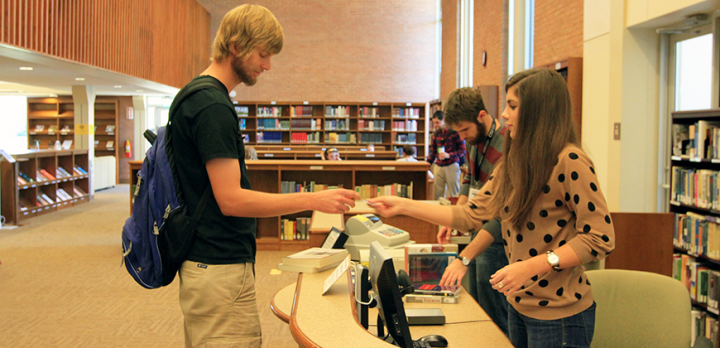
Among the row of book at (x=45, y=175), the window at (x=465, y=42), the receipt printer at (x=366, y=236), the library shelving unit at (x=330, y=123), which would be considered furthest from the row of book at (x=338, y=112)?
the receipt printer at (x=366, y=236)

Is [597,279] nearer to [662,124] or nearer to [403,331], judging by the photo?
[403,331]

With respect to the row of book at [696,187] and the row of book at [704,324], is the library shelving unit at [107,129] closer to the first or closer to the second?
the row of book at [696,187]

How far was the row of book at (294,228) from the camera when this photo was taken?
23.3ft

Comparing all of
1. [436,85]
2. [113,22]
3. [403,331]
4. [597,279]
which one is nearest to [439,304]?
[597,279]

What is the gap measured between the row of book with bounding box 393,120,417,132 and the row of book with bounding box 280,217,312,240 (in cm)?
886

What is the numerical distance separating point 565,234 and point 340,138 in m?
14.0

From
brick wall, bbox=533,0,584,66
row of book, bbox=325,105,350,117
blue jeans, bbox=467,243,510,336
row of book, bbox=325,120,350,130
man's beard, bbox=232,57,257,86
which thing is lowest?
blue jeans, bbox=467,243,510,336

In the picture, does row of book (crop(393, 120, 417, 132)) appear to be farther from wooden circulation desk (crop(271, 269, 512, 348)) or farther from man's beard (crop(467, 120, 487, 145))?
wooden circulation desk (crop(271, 269, 512, 348))

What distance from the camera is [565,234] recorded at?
1.56m

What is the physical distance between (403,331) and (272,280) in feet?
14.5

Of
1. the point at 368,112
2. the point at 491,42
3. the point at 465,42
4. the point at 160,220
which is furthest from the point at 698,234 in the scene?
the point at 368,112

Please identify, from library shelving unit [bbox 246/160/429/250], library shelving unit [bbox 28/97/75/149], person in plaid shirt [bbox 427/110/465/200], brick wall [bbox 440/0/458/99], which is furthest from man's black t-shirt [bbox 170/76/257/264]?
library shelving unit [bbox 28/97/75/149]

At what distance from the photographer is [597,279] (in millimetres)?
2086

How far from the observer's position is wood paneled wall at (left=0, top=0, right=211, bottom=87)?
675 centimetres
